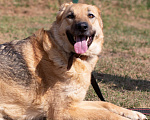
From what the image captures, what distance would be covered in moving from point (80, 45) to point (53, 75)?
0.59 metres

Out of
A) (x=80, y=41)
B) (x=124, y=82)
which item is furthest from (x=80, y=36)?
(x=124, y=82)

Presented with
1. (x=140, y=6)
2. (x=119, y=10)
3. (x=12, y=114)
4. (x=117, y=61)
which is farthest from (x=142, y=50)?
(x=140, y=6)

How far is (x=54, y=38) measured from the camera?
10.8ft

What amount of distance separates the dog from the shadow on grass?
1.18 metres

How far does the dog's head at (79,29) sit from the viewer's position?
10.3 feet

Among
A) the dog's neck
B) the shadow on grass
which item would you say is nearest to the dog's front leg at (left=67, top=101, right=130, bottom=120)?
the dog's neck

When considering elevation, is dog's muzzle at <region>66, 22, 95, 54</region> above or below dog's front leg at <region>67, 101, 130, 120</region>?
above

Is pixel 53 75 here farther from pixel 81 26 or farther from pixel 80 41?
pixel 81 26

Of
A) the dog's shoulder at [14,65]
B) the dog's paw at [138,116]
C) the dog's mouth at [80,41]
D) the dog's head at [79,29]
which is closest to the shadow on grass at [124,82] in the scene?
the dog's paw at [138,116]

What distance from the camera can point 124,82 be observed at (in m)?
4.74

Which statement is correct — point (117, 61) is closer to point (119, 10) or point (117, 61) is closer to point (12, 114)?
point (12, 114)

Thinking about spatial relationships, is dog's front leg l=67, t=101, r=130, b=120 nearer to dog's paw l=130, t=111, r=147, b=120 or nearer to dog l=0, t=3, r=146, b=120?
dog l=0, t=3, r=146, b=120

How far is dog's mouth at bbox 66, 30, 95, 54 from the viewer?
10.2 ft

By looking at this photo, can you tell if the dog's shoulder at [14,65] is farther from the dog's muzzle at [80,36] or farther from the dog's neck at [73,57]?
the dog's muzzle at [80,36]
